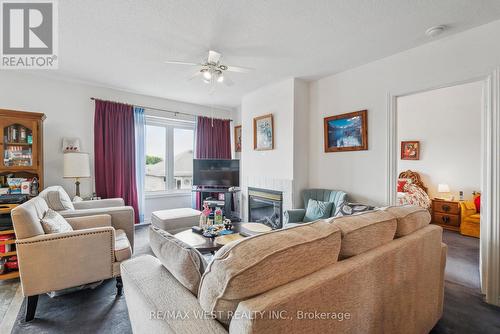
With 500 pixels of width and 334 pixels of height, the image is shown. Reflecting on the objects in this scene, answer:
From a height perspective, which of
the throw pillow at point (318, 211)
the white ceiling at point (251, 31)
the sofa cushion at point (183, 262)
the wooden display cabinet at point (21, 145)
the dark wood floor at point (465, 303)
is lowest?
the dark wood floor at point (465, 303)

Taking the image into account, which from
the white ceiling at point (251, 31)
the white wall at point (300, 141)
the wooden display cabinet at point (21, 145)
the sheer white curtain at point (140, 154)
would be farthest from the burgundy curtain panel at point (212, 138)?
the wooden display cabinet at point (21, 145)

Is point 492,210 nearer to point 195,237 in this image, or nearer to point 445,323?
point 445,323

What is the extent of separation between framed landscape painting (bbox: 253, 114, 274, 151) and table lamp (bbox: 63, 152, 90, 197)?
2.67 metres

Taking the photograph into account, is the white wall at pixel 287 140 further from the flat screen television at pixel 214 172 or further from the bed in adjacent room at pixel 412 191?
the bed in adjacent room at pixel 412 191

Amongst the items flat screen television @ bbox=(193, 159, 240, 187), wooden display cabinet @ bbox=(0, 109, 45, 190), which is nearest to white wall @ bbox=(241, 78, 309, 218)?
flat screen television @ bbox=(193, 159, 240, 187)

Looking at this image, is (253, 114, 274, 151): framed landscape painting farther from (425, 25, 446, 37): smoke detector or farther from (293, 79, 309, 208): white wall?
(425, 25, 446, 37): smoke detector

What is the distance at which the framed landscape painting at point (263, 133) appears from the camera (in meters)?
3.92

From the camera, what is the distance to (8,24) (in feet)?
7.03

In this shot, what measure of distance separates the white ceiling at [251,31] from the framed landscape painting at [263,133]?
876 millimetres

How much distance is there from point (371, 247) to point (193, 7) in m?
2.18

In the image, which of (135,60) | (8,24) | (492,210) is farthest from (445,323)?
(8,24)

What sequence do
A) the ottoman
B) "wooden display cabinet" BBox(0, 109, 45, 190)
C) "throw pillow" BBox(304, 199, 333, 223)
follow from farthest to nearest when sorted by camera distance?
the ottoman → "throw pillow" BBox(304, 199, 333, 223) → "wooden display cabinet" BBox(0, 109, 45, 190)

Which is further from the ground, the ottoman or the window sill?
the window sill

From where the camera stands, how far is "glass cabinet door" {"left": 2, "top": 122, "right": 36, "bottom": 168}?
2855 mm
